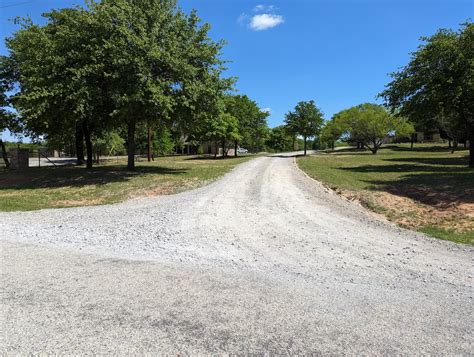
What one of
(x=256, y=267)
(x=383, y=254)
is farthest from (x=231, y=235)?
(x=383, y=254)

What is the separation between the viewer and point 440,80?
914 inches

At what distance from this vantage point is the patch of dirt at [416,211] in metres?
9.88

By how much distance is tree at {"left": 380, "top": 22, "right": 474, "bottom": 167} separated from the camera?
2258 centimetres

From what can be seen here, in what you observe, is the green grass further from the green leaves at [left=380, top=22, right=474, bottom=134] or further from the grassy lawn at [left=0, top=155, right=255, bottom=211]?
the green leaves at [left=380, top=22, right=474, bottom=134]

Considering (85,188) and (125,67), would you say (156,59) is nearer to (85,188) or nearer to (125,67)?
(125,67)

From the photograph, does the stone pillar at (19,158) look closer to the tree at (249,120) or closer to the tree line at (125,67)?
the tree line at (125,67)

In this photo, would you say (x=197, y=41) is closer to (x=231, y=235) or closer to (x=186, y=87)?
(x=186, y=87)

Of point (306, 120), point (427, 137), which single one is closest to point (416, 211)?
point (306, 120)

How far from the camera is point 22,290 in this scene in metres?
4.86

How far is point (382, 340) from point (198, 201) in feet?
30.3

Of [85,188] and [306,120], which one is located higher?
[306,120]

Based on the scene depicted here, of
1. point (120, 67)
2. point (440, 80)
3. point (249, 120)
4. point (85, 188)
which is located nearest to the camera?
point (85, 188)

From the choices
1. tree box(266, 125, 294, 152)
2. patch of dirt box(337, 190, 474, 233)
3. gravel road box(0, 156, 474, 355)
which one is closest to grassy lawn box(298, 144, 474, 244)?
patch of dirt box(337, 190, 474, 233)

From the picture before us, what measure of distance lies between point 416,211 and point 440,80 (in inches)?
624
